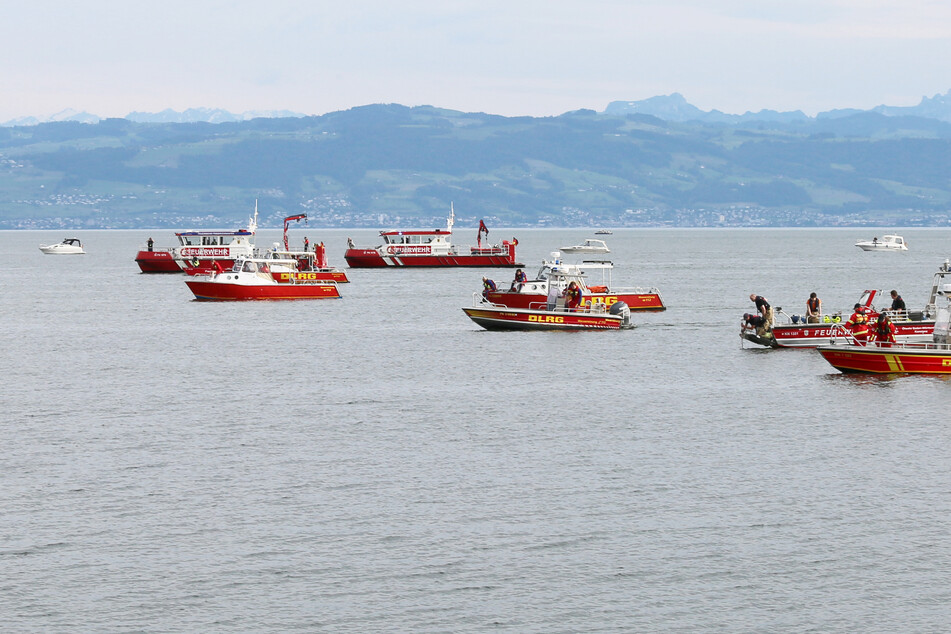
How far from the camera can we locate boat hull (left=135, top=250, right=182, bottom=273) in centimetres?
17075

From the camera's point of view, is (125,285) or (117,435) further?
(125,285)

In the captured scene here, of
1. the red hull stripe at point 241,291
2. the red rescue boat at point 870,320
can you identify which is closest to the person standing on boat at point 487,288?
the red rescue boat at point 870,320

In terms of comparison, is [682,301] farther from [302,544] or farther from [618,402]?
[302,544]

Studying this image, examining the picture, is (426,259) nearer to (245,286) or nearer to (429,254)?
(429,254)

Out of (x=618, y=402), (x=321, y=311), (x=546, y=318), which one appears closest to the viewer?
(x=618, y=402)

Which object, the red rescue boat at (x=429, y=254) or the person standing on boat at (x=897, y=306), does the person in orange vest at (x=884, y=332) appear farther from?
the red rescue boat at (x=429, y=254)

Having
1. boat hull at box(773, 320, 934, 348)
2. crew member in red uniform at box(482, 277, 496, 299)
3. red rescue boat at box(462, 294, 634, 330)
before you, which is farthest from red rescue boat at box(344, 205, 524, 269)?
boat hull at box(773, 320, 934, 348)

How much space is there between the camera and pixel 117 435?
4706 centimetres

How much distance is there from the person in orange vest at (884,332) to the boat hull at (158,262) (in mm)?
123337

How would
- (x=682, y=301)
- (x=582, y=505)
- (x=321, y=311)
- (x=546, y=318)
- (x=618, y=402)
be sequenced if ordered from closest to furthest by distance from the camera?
(x=582, y=505) → (x=618, y=402) → (x=546, y=318) → (x=321, y=311) → (x=682, y=301)

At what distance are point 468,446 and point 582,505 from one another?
9.12 m

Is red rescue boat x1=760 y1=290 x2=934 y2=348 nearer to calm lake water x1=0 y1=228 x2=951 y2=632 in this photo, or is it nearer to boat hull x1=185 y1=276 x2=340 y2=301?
calm lake water x1=0 y1=228 x2=951 y2=632

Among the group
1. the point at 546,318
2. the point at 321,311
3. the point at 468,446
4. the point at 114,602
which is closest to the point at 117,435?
the point at 468,446

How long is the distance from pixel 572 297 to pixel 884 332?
26.0 metres
